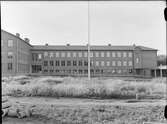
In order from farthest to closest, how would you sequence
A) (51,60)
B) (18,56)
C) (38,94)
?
(51,60) → (18,56) → (38,94)

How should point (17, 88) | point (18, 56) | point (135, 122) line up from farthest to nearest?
1. point (18, 56)
2. point (17, 88)
3. point (135, 122)

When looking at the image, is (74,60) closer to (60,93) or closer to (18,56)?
(18,56)

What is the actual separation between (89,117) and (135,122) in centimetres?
72

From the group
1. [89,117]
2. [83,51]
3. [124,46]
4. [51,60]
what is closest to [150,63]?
[124,46]

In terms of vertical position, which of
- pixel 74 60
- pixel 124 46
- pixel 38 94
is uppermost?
pixel 124 46

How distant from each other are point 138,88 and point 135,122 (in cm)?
461

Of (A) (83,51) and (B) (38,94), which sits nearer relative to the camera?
(B) (38,94)

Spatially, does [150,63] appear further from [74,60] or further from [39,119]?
[39,119]

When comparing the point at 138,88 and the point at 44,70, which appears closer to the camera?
the point at 138,88

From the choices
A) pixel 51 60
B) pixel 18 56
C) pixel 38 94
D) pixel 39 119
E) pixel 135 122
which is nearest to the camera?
pixel 135 122

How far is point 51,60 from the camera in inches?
1178

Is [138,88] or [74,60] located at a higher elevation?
[74,60]

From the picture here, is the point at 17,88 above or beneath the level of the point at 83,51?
beneath

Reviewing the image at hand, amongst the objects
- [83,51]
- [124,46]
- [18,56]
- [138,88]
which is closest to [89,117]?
[138,88]
